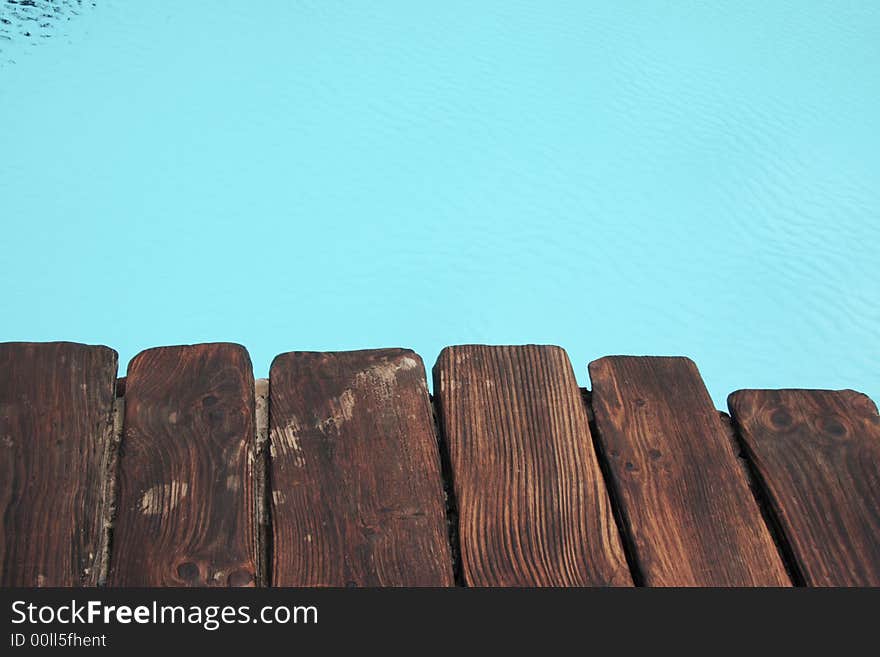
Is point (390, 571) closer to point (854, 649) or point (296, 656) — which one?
point (296, 656)

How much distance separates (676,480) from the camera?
39.6 inches

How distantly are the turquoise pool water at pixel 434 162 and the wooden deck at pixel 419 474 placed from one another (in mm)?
1985

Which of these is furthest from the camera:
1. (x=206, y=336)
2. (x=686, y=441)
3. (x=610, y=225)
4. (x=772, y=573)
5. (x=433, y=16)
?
(x=433, y=16)

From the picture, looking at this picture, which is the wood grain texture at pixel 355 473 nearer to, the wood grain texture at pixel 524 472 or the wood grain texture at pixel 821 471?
the wood grain texture at pixel 524 472

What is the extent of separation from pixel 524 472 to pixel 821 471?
310mm

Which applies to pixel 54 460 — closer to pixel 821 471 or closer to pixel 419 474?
pixel 419 474

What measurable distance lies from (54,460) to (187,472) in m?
0.13

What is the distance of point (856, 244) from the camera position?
134 inches

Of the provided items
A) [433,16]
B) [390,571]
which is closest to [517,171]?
[433,16]

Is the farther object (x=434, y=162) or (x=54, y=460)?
(x=434, y=162)

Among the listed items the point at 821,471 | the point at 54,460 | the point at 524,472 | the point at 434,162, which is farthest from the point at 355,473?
the point at 434,162

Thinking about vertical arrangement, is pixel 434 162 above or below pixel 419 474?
above

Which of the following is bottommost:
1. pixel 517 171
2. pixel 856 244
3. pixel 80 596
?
pixel 80 596

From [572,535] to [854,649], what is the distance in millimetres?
261
